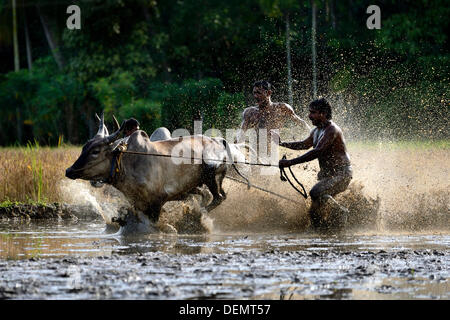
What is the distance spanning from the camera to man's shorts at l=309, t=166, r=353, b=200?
13.0 metres

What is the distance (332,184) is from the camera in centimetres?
1302

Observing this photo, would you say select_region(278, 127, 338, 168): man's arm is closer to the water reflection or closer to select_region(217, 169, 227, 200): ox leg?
the water reflection

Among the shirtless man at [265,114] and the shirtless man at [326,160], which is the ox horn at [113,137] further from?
the shirtless man at [265,114]

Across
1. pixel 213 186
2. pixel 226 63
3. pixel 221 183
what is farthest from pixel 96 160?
pixel 226 63

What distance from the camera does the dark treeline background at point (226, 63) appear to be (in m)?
32.5

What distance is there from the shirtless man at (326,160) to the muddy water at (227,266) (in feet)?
1.80

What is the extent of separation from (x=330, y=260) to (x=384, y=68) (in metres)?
27.4

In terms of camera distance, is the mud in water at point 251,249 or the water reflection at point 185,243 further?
the water reflection at point 185,243

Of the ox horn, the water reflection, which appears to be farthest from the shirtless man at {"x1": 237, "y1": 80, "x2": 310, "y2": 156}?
the ox horn

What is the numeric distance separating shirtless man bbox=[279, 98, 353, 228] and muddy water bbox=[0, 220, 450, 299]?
548mm

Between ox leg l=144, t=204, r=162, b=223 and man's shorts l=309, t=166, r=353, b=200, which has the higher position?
man's shorts l=309, t=166, r=353, b=200

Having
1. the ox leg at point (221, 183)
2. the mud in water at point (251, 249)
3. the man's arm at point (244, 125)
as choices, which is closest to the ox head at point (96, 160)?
the mud in water at point (251, 249)

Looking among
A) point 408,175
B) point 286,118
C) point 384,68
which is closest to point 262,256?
point 286,118

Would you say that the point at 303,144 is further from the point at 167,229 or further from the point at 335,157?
the point at 167,229
